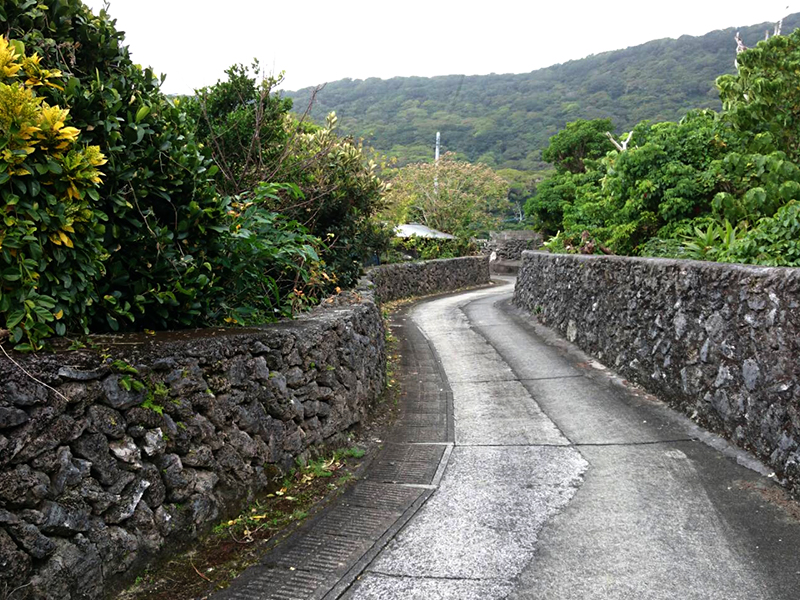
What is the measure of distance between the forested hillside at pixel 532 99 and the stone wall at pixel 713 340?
58619 mm

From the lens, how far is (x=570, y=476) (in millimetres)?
5602

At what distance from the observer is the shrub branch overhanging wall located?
3.06 m

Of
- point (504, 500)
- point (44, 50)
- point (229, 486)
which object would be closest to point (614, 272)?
point (504, 500)

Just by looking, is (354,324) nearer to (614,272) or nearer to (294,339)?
(294,339)

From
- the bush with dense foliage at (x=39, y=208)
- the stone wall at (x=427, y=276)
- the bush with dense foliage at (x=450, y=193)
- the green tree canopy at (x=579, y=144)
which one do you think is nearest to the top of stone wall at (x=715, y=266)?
the bush with dense foliage at (x=39, y=208)

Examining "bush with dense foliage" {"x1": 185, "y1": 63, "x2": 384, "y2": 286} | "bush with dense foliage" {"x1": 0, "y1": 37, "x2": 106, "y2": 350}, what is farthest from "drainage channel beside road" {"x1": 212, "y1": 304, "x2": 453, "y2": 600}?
"bush with dense foliage" {"x1": 185, "y1": 63, "x2": 384, "y2": 286}

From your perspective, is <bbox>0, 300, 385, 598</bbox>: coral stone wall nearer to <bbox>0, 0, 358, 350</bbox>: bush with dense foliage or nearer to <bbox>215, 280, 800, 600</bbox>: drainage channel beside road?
<bbox>0, 0, 358, 350</bbox>: bush with dense foliage

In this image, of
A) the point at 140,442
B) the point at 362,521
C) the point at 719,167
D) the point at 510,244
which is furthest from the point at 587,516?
the point at 510,244

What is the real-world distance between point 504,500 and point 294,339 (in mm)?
2214

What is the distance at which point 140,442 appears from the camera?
12.3 ft

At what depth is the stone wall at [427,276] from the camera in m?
19.5

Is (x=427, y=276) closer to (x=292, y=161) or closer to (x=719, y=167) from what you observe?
(x=719, y=167)

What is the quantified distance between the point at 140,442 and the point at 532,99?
10921cm

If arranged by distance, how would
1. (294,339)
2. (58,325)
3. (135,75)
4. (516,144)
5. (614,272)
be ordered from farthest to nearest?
(516,144)
(614,272)
(294,339)
(135,75)
(58,325)
